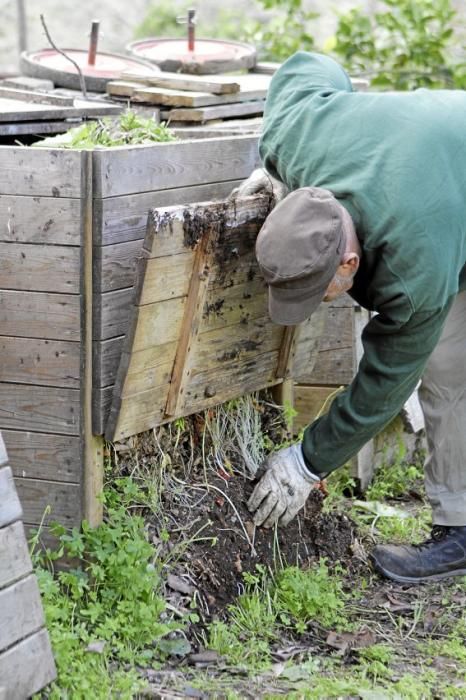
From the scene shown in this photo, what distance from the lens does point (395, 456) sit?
5453 mm

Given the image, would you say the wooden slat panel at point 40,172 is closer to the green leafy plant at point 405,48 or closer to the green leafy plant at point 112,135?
the green leafy plant at point 112,135

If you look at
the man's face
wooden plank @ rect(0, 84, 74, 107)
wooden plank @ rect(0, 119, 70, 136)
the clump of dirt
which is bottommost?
the clump of dirt

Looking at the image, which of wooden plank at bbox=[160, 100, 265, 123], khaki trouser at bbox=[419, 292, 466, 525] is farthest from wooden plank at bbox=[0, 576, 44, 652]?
wooden plank at bbox=[160, 100, 265, 123]

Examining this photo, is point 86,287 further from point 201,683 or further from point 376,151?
point 201,683

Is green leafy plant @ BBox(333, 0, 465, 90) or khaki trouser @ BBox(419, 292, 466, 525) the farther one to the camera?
green leafy plant @ BBox(333, 0, 465, 90)

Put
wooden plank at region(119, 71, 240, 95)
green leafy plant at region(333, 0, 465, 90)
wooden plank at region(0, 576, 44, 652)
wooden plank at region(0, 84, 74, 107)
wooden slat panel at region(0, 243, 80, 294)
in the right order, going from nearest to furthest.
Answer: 1. wooden plank at region(0, 576, 44, 652)
2. wooden slat panel at region(0, 243, 80, 294)
3. wooden plank at region(0, 84, 74, 107)
4. wooden plank at region(119, 71, 240, 95)
5. green leafy plant at region(333, 0, 465, 90)

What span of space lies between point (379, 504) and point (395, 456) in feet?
1.73

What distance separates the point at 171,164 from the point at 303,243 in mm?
689

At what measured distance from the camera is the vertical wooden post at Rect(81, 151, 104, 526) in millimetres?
3375

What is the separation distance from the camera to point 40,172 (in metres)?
3.41

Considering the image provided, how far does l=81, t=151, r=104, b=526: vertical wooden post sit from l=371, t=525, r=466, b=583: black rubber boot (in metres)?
1.32

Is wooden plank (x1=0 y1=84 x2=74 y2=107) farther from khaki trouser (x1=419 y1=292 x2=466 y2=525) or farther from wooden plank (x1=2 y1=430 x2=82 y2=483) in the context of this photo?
khaki trouser (x1=419 y1=292 x2=466 y2=525)

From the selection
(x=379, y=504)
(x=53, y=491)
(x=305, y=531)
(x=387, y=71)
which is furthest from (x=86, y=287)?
(x=387, y=71)

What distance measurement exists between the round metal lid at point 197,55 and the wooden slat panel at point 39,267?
2.64m
